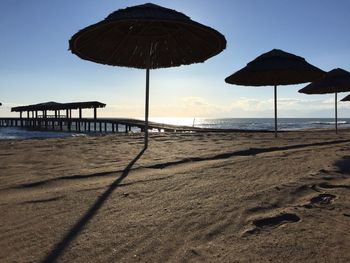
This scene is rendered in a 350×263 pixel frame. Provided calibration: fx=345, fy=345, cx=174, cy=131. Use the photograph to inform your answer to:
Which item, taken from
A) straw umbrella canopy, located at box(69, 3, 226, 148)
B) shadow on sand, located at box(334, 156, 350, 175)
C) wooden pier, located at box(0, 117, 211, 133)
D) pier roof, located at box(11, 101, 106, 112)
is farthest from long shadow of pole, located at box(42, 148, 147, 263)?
pier roof, located at box(11, 101, 106, 112)

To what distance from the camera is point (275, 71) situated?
35.2ft

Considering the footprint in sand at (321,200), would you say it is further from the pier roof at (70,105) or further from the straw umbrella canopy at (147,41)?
the pier roof at (70,105)

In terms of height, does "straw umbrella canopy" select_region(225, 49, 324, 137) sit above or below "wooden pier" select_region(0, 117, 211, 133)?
above

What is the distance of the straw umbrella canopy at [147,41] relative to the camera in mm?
6277

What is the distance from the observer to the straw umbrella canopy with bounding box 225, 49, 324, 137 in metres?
10.3

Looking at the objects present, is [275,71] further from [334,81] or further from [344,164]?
[344,164]

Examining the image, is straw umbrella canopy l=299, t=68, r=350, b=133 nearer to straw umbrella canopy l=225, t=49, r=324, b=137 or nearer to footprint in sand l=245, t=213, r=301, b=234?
straw umbrella canopy l=225, t=49, r=324, b=137

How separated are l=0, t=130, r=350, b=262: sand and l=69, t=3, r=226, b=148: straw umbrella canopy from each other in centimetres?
265

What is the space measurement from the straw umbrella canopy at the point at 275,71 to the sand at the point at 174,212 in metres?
5.40

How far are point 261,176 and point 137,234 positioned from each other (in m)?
2.48

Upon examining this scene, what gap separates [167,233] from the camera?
262 centimetres

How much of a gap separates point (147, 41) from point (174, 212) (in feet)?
20.2

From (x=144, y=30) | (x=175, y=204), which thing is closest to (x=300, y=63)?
(x=144, y=30)

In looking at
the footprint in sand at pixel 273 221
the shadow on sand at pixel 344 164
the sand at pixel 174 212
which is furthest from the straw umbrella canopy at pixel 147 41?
the footprint in sand at pixel 273 221
